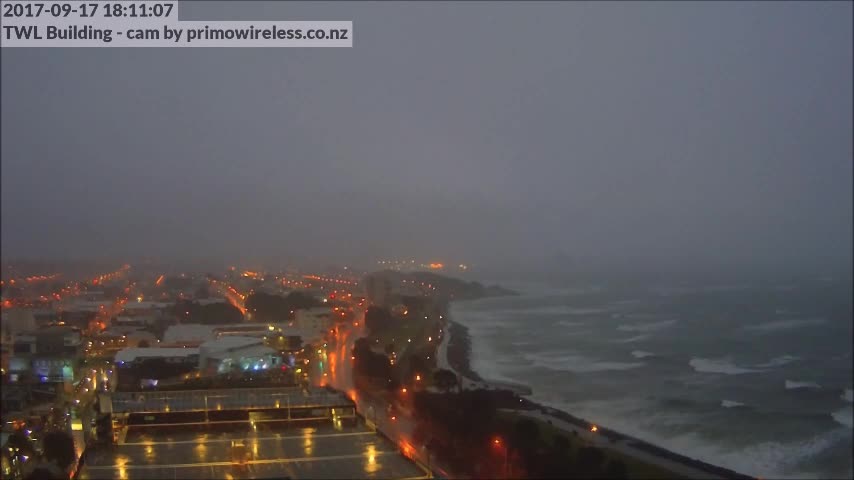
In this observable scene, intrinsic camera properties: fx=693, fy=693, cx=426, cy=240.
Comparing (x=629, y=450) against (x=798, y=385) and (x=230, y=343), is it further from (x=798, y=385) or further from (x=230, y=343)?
(x=798, y=385)

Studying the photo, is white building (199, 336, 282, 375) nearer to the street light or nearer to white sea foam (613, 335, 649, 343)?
the street light

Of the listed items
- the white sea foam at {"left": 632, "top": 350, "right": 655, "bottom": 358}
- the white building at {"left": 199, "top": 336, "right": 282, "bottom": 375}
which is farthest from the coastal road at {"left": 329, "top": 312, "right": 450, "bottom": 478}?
the white sea foam at {"left": 632, "top": 350, "right": 655, "bottom": 358}

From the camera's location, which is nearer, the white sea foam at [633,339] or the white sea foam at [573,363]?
the white sea foam at [573,363]

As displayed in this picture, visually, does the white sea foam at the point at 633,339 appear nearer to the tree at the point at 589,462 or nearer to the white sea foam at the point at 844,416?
the white sea foam at the point at 844,416

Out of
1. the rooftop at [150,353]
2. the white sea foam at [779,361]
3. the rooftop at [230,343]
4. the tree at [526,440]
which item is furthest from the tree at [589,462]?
the white sea foam at [779,361]

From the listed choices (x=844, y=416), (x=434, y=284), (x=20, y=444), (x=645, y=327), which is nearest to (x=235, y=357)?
(x=20, y=444)

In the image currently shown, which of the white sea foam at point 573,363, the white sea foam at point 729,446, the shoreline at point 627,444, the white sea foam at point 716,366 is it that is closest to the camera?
the shoreline at point 627,444
